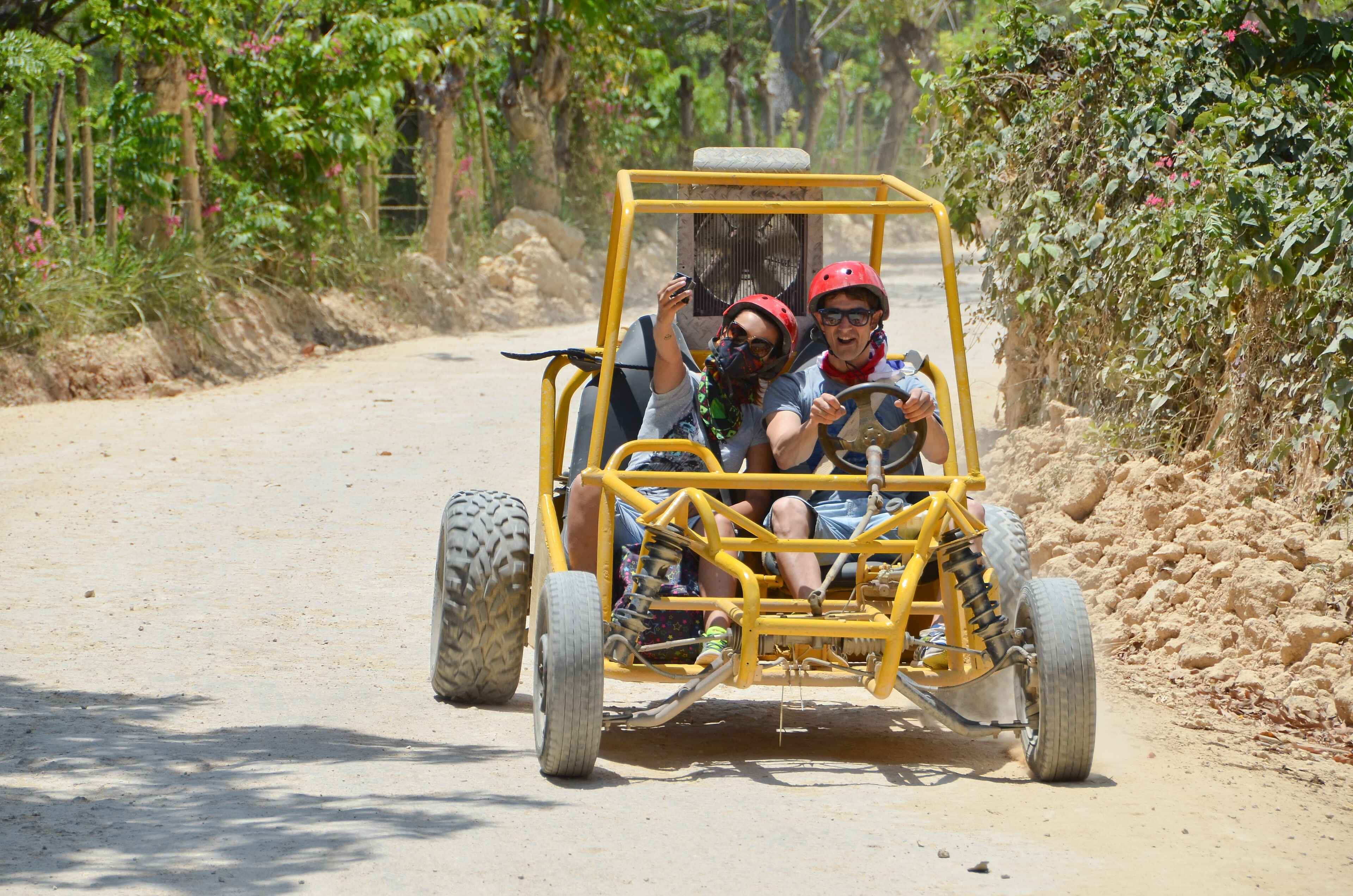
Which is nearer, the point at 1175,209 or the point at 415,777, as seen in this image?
the point at 415,777

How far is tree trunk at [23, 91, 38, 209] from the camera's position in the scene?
13891 millimetres

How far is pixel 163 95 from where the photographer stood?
15062 millimetres

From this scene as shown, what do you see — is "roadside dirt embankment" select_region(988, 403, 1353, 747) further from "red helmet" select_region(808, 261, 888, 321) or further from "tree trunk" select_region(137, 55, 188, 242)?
"tree trunk" select_region(137, 55, 188, 242)

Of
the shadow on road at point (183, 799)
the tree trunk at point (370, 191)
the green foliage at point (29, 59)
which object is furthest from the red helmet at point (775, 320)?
the tree trunk at point (370, 191)

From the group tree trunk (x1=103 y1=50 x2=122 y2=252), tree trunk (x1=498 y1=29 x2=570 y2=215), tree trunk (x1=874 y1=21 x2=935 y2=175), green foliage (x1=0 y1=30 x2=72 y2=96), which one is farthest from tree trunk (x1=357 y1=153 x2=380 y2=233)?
tree trunk (x1=874 y1=21 x2=935 y2=175)

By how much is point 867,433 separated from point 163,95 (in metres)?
12.0

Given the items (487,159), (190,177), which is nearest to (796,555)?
(190,177)

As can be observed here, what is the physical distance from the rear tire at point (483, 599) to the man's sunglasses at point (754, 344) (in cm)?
95

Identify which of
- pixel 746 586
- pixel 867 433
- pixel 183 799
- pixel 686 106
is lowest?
pixel 183 799

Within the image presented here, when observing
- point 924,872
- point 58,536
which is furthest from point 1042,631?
point 58,536

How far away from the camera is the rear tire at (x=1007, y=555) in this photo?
210 inches

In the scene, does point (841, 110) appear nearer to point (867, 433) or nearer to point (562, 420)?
point (562, 420)

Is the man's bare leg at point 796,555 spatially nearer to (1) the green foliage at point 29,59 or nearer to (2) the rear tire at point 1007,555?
(2) the rear tire at point 1007,555

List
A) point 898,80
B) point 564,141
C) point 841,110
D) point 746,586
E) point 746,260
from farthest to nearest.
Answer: point 898,80
point 841,110
point 564,141
point 746,260
point 746,586
